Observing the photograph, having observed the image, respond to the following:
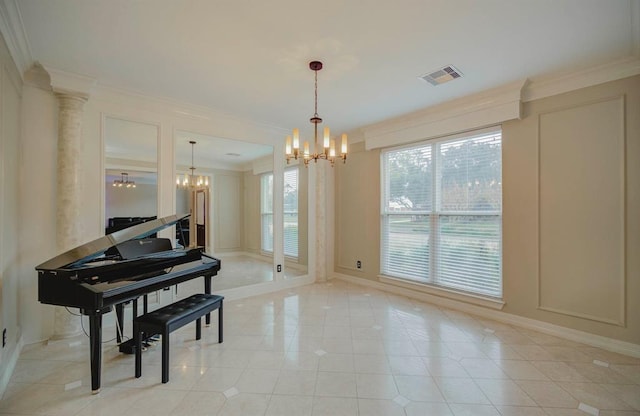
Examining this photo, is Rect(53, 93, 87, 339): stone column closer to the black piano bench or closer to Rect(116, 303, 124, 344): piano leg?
Rect(116, 303, 124, 344): piano leg

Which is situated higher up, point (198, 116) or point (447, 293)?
point (198, 116)

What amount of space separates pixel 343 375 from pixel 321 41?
277 cm

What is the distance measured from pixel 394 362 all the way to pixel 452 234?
2.09 meters

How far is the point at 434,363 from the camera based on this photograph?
2.48 metres

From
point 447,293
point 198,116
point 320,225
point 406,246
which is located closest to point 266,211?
point 320,225

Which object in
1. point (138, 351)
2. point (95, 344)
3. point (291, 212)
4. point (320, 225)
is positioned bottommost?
point (138, 351)

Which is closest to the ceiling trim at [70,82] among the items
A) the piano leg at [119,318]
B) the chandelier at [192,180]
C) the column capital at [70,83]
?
the column capital at [70,83]

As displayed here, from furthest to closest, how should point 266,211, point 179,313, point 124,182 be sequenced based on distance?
point 266,211
point 124,182
point 179,313

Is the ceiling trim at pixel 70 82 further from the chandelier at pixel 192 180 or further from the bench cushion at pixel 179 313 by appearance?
the bench cushion at pixel 179 313

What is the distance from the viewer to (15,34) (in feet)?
7.29

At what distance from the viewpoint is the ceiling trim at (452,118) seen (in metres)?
3.25

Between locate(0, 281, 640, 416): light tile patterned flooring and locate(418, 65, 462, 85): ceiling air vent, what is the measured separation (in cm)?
277

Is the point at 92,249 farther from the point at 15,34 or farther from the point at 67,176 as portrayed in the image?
the point at 15,34

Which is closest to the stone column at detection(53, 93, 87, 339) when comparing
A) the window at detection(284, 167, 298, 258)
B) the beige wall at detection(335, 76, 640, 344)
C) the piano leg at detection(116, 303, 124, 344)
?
the piano leg at detection(116, 303, 124, 344)
